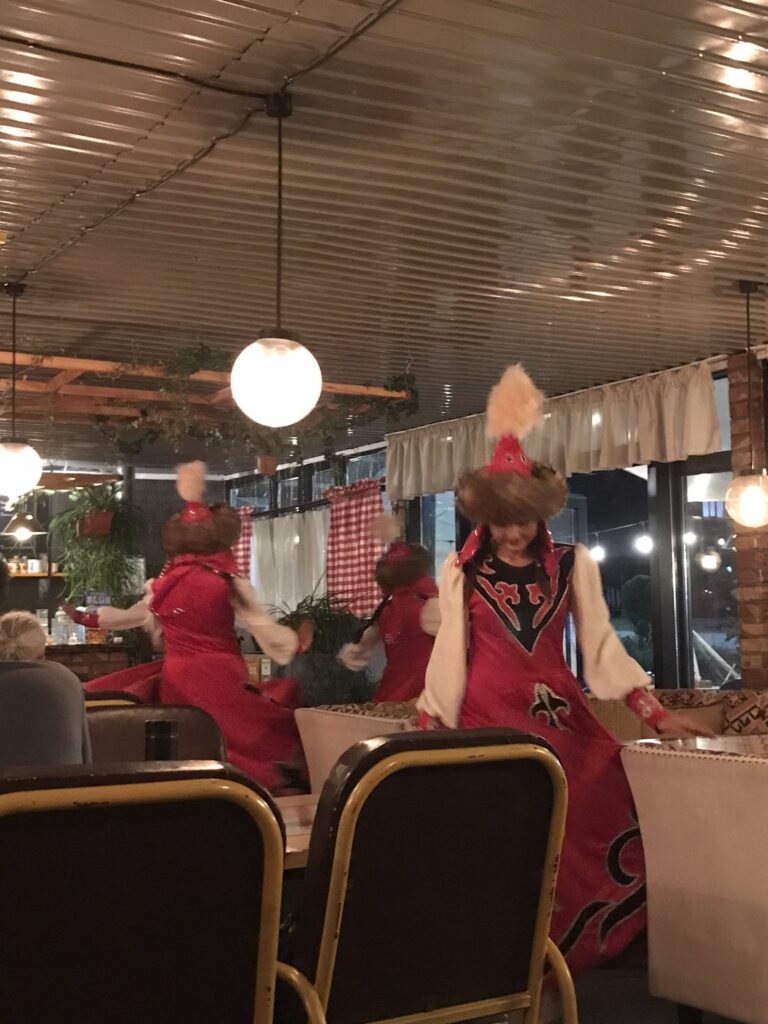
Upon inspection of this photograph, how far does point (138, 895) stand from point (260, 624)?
3.41 meters

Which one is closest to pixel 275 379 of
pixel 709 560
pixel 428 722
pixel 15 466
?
pixel 428 722

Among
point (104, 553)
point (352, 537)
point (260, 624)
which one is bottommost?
point (260, 624)

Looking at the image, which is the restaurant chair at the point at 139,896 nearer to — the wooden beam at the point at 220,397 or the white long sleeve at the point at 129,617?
the white long sleeve at the point at 129,617

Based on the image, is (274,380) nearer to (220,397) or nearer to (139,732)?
(139,732)

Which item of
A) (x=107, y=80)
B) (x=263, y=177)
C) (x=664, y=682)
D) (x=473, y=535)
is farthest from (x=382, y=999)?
(x=664, y=682)

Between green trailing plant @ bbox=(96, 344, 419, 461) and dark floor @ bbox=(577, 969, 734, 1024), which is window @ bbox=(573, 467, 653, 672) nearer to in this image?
green trailing plant @ bbox=(96, 344, 419, 461)

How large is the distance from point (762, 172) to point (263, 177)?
1.81m

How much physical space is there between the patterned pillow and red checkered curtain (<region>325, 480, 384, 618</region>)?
15.3 feet

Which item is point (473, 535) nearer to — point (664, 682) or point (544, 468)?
point (544, 468)

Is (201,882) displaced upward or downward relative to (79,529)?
downward

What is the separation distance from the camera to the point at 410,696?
18.5 ft

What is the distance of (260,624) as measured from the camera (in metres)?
5.07

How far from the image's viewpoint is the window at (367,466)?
10.8m

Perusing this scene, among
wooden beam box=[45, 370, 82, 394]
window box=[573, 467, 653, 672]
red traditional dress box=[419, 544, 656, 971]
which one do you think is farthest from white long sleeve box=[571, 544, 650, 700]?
window box=[573, 467, 653, 672]
